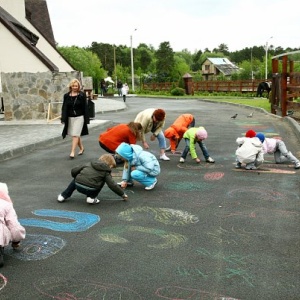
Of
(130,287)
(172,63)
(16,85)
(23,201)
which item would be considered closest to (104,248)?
(130,287)

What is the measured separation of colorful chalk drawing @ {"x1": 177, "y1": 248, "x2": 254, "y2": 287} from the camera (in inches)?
147

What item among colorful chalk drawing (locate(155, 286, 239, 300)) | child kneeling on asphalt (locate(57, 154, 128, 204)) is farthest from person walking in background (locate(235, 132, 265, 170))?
colorful chalk drawing (locate(155, 286, 239, 300))

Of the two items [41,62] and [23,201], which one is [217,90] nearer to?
[41,62]

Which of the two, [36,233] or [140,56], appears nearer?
[36,233]

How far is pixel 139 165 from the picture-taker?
6.77 meters

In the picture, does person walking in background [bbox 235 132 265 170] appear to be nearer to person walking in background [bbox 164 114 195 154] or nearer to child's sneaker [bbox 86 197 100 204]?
person walking in background [bbox 164 114 195 154]

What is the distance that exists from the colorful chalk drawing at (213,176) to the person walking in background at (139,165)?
1191mm

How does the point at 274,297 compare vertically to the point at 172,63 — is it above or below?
below

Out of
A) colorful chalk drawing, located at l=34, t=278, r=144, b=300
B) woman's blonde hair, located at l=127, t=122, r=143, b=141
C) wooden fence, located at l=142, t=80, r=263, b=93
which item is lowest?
colorful chalk drawing, located at l=34, t=278, r=144, b=300

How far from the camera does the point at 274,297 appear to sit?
3396 millimetres

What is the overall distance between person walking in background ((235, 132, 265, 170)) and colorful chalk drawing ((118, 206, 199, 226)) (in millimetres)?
2787

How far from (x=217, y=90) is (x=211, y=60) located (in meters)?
53.9

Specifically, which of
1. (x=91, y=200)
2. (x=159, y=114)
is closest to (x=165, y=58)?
(x=159, y=114)

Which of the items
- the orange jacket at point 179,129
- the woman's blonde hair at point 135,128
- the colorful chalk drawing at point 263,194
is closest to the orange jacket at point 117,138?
the woman's blonde hair at point 135,128
